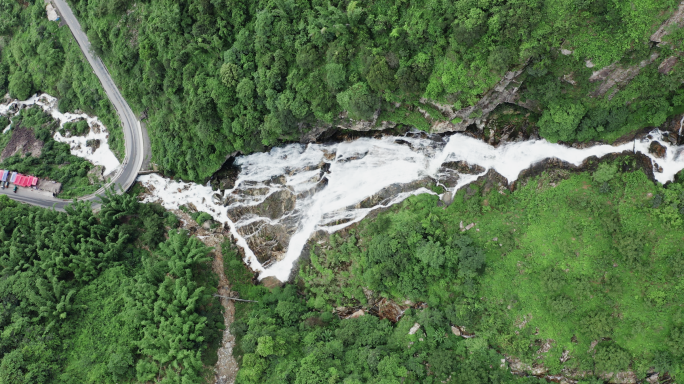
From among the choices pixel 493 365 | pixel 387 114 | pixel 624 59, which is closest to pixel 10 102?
pixel 387 114

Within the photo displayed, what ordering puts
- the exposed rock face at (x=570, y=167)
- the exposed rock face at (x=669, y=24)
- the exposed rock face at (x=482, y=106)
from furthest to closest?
the exposed rock face at (x=482, y=106) < the exposed rock face at (x=570, y=167) < the exposed rock face at (x=669, y=24)

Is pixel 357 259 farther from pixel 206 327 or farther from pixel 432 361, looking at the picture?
pixel 206 327

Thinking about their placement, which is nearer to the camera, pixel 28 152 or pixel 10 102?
pixel 28 152

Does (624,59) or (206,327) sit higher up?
(624,59)

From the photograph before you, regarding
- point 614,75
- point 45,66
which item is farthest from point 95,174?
point 614,75

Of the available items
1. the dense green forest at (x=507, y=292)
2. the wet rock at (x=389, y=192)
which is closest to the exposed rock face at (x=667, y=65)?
the dense green forest at (x=507, y=292)

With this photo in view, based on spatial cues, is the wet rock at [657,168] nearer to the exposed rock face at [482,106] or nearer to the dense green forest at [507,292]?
the dense green forest at [507,292]
